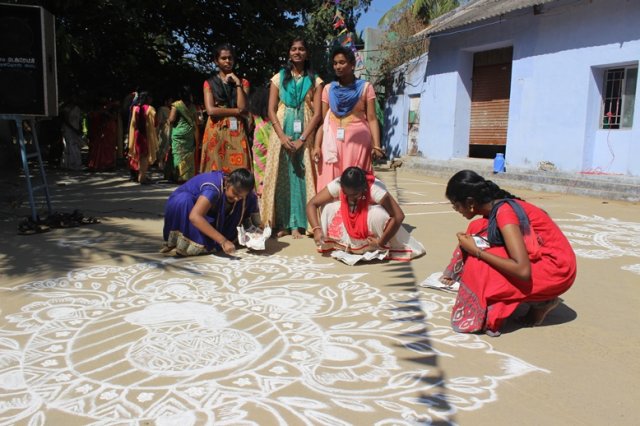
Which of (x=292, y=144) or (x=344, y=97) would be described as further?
(x=292, y=144)

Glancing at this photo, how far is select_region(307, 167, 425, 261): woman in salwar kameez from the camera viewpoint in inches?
152

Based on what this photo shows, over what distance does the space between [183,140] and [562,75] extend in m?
6.98

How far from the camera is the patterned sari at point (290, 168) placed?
474 cm

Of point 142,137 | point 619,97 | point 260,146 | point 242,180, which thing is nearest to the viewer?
point 242,180

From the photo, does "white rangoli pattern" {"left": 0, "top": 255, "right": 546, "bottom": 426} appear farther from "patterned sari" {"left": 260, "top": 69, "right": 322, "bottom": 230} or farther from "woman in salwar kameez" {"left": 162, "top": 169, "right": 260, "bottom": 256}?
"patterned sari" {"left": 260, "top": 69, "right": 322, "bottom": 230}

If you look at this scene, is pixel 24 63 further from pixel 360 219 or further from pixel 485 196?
pixel 485 196

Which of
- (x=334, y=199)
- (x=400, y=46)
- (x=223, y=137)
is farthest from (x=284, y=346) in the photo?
(x=400, y=46)

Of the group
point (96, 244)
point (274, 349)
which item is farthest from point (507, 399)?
point (96, 244)

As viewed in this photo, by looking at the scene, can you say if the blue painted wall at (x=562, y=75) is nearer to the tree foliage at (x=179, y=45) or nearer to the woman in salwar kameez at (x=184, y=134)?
the tree foliage at (x=179, y=45)

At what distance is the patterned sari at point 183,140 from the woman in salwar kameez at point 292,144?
12.1 ft

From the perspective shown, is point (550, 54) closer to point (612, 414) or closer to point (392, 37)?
point (392, 37)

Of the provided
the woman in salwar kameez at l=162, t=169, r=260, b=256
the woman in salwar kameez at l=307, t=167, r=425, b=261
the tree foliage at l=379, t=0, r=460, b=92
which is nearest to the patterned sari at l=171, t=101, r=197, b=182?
the woman in salwar kameez at l=162, t=169, r=260, b=256

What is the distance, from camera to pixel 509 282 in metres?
2.54

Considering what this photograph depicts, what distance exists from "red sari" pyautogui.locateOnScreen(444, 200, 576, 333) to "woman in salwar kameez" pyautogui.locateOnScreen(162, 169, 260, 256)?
5.73ft
